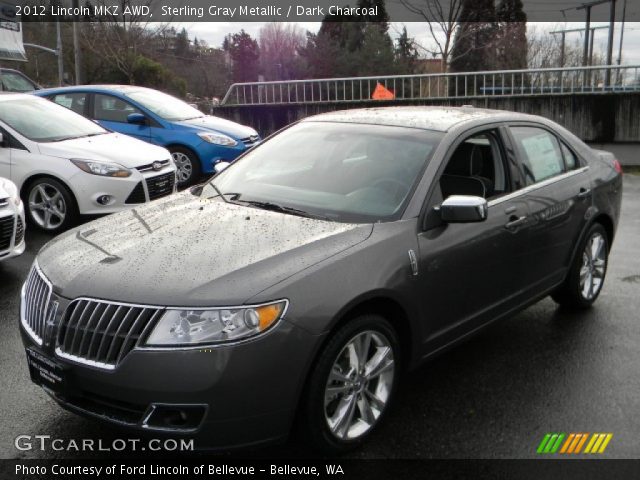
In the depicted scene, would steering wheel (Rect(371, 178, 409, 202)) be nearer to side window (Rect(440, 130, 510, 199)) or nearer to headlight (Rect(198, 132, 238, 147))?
side window (Rect(440, 130, 510, 199))

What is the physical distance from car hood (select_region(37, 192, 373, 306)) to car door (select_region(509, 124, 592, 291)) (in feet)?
4.84

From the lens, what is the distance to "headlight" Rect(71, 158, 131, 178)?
24.3 ft

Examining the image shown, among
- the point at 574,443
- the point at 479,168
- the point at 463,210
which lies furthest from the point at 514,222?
the point at 574,443

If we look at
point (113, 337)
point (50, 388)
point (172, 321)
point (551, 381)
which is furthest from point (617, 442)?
point (50, 388)

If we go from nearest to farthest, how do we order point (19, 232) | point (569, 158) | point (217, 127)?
point (569, 158)
point (19, 232)
point (217, 127)

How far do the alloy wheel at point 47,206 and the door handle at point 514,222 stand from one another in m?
5.19

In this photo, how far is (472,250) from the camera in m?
3.74

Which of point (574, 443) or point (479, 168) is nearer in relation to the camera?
point (574, 443)

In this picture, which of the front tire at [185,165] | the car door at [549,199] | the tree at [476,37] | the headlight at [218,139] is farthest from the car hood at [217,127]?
the tree at [476,37]

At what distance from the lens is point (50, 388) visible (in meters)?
2.98

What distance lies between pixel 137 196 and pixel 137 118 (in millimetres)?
3081

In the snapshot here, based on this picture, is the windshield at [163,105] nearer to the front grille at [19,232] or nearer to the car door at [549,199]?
the front grille at [19,232]

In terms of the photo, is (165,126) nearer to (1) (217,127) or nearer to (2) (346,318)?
(1) (217,127)

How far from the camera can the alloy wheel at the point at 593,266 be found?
505 cm
